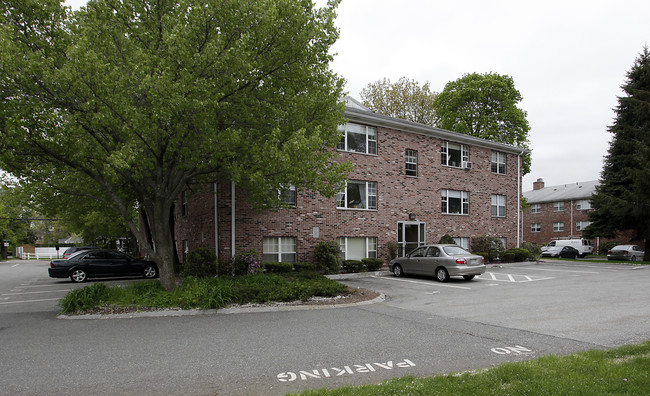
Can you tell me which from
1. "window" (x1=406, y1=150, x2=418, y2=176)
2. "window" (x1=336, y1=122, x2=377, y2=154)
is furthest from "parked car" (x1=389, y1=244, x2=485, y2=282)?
"window" (x1=406, y1=150, x2=418, y2=176)

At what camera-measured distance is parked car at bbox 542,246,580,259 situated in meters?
36.7

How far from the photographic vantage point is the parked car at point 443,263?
15070 mm

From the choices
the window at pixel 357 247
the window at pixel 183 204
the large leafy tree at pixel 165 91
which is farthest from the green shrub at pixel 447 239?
the window at pixel 183 204

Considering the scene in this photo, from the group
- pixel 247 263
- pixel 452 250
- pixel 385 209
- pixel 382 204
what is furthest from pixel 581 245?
pixel 247 263

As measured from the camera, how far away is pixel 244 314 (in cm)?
952

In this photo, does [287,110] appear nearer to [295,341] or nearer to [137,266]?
[295,341]

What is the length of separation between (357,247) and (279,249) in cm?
438

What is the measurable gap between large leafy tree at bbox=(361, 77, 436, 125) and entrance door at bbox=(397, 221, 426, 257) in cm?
1712

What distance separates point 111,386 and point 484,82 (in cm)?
3798

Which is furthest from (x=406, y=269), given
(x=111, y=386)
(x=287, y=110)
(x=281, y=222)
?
(x=111, y=386)

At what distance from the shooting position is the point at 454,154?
80.5 ft

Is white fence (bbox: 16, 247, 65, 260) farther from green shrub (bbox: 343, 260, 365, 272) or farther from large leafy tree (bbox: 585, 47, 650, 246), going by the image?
large leafy tree (bbox: 585, 47, 650, 246)

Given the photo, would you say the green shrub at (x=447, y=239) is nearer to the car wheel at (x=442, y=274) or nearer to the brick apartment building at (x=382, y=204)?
the brick apartment building at (x=382, y=204)

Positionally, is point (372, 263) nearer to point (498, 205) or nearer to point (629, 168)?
point (498, 205)
